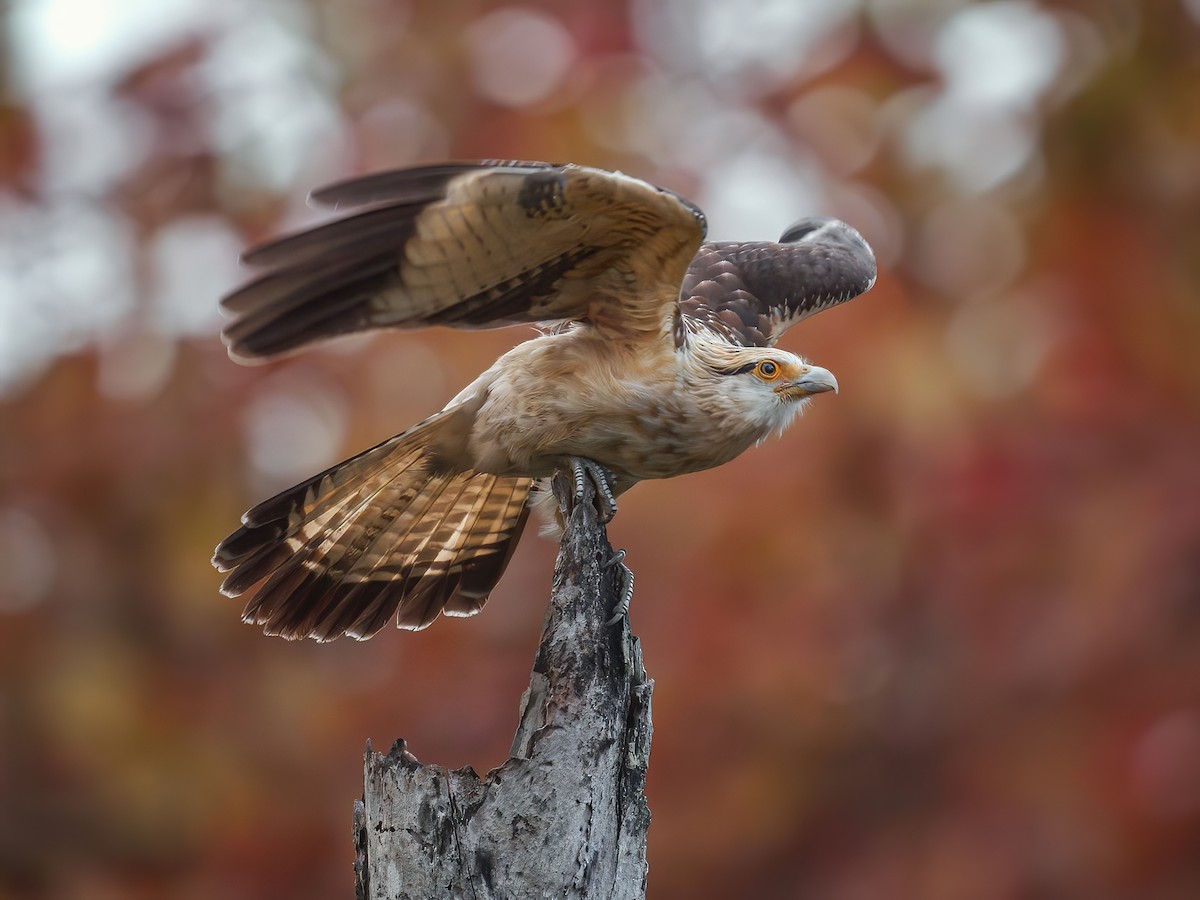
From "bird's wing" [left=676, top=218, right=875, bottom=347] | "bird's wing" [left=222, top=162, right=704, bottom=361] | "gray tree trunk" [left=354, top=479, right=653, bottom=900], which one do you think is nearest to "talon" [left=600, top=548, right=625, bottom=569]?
"gray tree trunk" [left=354, top=479, right=653, bottom=900]

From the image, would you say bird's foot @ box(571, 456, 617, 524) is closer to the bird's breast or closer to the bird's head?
the bird's breast

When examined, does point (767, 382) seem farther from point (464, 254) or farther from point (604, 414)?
point (464, 254)

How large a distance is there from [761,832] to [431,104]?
4516 millimetres

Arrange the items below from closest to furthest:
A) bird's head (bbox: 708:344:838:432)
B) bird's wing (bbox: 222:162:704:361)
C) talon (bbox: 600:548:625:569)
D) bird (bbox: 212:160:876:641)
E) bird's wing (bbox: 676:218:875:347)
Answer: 1. bird's wing (bbox: 222:162:704:361)
2. bird (bbox: 212:160:876:641)
3. talon (bbox: 600:548:625:569)
4. bird's head (bbox: 708:344:838:432)
5. bird's wing (bbox: 676:218:875:347)

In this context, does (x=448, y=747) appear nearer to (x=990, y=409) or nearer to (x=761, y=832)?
(x=761, y=832)

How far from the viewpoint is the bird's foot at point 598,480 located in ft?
15.5

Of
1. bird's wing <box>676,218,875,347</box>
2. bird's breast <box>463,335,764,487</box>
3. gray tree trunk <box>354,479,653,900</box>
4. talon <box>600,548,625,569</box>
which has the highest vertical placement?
bird's wing <box>676,218,875,347</box>

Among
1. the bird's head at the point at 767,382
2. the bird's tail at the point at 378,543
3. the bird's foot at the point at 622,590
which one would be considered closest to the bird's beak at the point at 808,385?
the bird's head at the point at 767,382

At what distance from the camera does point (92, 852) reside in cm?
764

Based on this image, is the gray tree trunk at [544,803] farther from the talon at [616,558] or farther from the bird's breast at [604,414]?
the bird's breast at [604,414]

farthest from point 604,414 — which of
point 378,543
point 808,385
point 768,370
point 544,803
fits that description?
point 544,803

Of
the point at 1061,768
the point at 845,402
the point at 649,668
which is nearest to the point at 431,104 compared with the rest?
the point at 845,402

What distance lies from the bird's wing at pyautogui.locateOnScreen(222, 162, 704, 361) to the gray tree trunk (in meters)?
1.13

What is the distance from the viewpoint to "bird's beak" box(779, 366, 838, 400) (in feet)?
16.3
